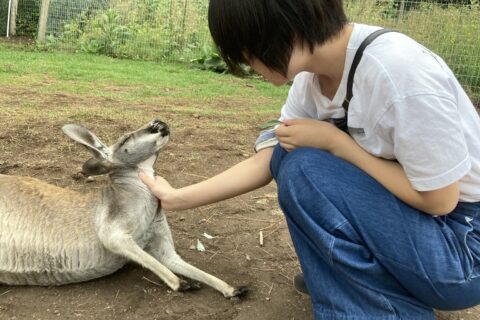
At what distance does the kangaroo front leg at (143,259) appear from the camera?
6.37ft

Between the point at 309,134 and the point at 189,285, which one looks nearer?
the point at 309,134

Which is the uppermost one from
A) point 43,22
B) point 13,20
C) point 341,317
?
point 341,317

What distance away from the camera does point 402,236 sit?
4.54ft

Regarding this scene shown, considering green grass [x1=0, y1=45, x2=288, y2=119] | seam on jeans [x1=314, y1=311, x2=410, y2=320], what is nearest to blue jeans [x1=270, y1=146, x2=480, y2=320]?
seam on jeans [x1=314, y1=311, x2=410, y2=320]

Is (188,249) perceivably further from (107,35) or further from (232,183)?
(107,35)

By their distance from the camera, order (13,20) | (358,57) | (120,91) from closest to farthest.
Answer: (358,57), (120,91), (13,20)

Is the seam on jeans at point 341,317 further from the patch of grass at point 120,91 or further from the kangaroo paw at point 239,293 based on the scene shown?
the patch of grass at point 120,91

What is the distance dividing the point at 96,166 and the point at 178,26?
268 inches

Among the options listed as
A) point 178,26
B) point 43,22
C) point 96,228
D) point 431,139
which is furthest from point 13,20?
point 431,139

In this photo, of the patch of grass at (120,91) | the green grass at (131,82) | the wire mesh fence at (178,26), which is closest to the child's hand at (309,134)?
the patch of grass at (120,91)

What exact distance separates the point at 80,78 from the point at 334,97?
5.17 metres

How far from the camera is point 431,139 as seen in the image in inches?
49.7

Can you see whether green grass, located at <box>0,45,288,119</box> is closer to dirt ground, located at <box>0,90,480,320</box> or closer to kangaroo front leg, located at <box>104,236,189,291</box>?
dirt ground, located at <box>0,90,480,320</box>

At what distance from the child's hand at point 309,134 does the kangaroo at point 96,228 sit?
2.13 ft
